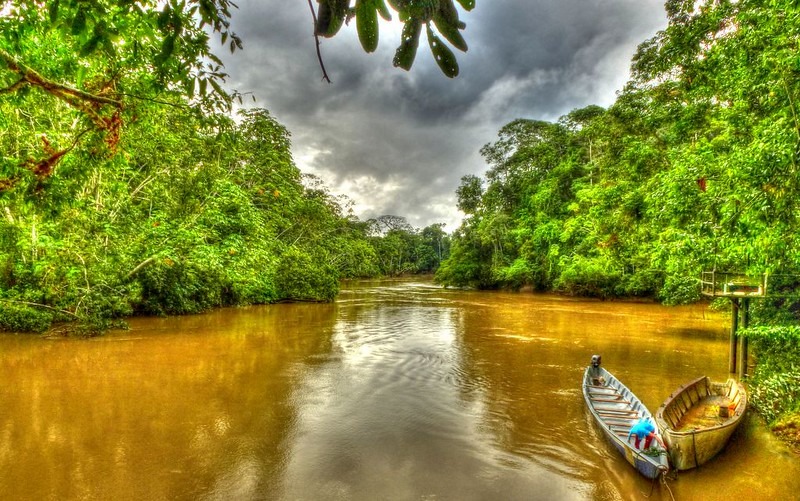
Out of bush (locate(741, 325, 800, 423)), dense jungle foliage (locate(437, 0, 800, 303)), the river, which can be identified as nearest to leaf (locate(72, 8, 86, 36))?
the river

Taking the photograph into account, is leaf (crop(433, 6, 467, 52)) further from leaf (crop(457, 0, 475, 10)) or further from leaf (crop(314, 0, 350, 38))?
leaf (crop(314, 0, 350, 38))

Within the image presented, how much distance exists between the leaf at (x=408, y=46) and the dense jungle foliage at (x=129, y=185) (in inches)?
52.3

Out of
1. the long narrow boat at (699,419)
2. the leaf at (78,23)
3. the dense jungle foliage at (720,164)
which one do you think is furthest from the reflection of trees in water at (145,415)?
the dense jungle foliage at (720,164)

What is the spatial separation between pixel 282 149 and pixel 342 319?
13868 mm

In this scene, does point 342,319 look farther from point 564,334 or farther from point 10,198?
point 10,198

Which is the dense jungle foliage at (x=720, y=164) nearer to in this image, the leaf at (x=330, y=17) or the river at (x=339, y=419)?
the river at (x=339, y=419)

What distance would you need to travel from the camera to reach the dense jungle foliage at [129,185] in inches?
138

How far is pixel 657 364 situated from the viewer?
11.0 meters

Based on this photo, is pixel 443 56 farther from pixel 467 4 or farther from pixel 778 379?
pixel 778 379

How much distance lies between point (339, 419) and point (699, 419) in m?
6.16

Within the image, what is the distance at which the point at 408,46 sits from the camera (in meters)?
1.53

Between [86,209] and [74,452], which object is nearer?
[74,452]

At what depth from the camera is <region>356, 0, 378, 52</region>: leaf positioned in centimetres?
142

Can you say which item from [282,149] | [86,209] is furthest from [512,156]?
[86,209]
